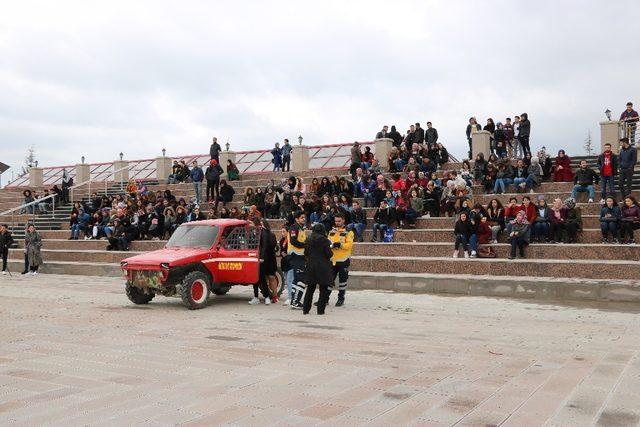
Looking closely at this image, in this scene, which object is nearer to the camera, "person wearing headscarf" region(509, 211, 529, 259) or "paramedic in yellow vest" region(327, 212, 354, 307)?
"paramedic in yellow vest" region(327, 212, 354, 307)

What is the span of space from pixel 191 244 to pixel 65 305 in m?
2.94

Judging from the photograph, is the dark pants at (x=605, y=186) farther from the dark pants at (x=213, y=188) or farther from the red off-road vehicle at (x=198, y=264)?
the dark pants at (x=213, y=188)

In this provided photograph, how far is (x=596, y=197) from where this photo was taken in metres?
19.1

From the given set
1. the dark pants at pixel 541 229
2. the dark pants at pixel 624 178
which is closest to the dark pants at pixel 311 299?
the dark pants at pixel 541 229

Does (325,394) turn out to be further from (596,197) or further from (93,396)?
(596,197)

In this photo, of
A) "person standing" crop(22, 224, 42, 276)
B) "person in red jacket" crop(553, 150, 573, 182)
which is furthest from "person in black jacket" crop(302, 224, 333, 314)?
"person standing" crop(22, 224, 42, 276)

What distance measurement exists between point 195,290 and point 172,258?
773 mm

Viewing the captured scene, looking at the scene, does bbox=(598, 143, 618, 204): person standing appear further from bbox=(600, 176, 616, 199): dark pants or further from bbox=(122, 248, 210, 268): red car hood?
bbox=(122, 248, 210, 268): red car hood

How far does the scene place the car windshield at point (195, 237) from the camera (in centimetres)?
1323

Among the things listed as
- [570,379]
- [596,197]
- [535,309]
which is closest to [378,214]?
[596,197]

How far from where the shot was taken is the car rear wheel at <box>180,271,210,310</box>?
12.2m

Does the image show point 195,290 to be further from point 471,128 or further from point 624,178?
point 471,128

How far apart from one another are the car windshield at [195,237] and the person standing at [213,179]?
12043mm

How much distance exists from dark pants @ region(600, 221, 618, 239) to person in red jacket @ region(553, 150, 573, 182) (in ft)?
16.8
